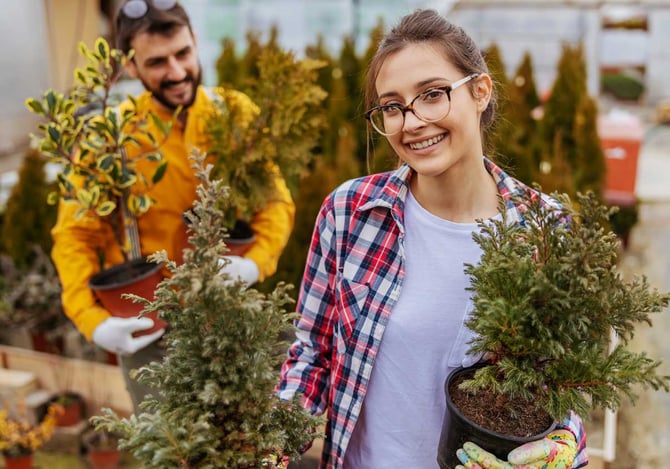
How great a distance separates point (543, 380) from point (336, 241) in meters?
0.55

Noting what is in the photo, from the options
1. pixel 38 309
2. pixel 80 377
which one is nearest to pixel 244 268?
pixel 80 377

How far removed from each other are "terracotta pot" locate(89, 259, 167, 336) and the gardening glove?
1138 millimetres

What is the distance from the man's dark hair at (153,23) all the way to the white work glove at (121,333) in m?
0.88

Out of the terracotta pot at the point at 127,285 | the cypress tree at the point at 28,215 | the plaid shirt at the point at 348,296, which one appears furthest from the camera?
the cypress tree at the point at 28,215

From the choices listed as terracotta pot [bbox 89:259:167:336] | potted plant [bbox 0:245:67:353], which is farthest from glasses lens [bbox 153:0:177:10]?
potted plant [bbox 0:245:67:353]

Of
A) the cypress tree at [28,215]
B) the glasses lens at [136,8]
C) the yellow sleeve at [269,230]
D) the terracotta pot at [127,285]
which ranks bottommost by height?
the cypress tree at [28,215]

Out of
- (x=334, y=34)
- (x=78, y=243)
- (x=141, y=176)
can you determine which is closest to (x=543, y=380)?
(x=141, y=176)

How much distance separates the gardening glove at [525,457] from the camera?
1174 mm

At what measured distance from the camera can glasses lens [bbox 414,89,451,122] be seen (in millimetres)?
1302

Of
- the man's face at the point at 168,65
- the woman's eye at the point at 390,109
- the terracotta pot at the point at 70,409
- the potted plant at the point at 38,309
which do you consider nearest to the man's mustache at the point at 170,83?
the man's face at the point at 168,65

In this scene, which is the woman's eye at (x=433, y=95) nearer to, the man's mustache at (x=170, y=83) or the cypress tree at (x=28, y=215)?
the man's mustache at (x=170, y=83)

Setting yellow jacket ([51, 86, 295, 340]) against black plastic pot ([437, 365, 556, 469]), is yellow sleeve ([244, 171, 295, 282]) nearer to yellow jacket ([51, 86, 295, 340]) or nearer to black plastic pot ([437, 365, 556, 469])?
yellow jacket ([51, 86, 295, 340])

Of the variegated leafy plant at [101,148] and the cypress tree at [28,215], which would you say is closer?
the variegated leafy plant at [101,148]

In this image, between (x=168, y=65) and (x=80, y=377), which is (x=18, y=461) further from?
(x=168, y=65)
